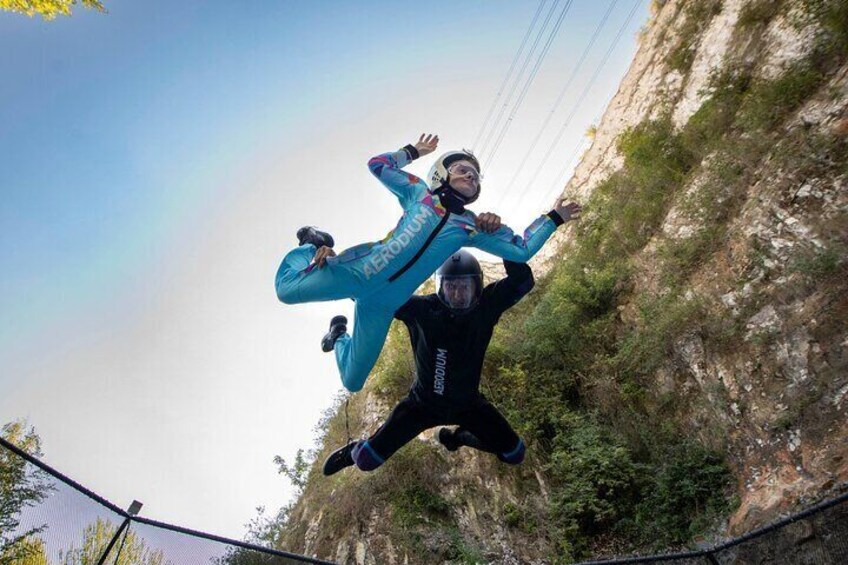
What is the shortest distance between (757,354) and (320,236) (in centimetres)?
607

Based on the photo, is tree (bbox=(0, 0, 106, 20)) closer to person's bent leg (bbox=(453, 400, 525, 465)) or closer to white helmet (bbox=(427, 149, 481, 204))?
white helmet (bbox=(427, 149, 481, 204))

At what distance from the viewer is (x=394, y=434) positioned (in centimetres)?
402

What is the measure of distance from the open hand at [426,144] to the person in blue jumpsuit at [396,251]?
220mm

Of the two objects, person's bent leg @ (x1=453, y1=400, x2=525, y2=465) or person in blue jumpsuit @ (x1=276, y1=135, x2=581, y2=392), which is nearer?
person in blue jumpsuit @ (x1=276, y1=135, x2=581, y2=392)

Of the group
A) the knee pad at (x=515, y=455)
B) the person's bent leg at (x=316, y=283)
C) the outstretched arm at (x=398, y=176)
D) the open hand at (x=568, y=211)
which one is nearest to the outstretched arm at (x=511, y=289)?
the open hand at (x=568, y=211)

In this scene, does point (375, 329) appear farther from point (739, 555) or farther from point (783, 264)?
point (783, 264)

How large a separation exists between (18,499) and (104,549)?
695mm

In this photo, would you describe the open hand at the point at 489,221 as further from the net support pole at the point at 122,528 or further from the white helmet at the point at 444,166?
the net support pole at the point at 122,528

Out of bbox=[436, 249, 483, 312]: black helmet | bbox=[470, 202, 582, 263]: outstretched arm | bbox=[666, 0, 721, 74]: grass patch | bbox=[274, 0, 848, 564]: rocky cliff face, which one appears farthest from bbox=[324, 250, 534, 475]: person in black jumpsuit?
bbox=[666, 0, 721, 74]: grass patch

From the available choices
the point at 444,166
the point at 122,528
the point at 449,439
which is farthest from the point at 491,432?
the point at 122,528

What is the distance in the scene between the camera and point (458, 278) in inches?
147

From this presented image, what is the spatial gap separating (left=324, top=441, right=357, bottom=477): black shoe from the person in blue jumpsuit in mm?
1045

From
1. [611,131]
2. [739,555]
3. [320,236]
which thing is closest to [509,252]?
[320,236]

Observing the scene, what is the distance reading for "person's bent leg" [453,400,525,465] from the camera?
401cm
